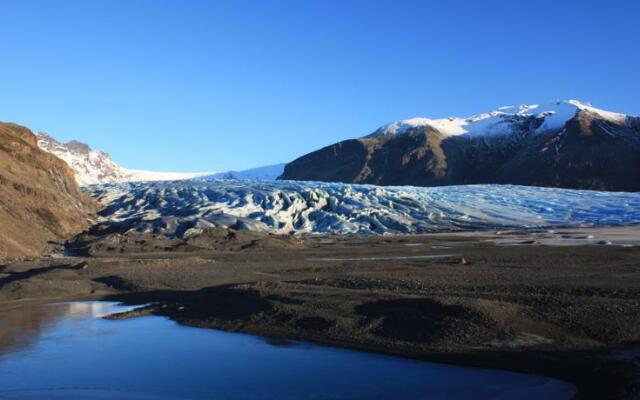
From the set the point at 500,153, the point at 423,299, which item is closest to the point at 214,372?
the point at 423,299

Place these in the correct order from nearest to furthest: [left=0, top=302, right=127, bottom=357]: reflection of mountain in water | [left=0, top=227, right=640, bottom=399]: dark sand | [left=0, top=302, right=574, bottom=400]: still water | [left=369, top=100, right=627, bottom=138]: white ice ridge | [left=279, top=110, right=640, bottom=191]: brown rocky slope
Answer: [left=0, top=302, right=574, bottom=400]: still water, [left=0, top=227, right=640, bottom=399]: dark sand, [left=0, top=302, right=127, bottom=357]: reflection of mountain in water, [left=279, top=110, right=640, bottom=191]: brown rocky slope, [left=369, top=100, right=627, bottom=138]: white ice ridge

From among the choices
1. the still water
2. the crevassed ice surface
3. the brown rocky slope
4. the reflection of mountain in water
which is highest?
the brown rocky slope

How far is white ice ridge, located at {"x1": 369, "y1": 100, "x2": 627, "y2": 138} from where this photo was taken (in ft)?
436

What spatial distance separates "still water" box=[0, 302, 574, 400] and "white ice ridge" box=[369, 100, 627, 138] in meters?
125

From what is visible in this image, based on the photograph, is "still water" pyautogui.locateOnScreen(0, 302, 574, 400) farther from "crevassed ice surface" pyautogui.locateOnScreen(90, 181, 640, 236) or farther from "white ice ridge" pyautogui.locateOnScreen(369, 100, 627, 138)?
"white ice ridge" pyautogui.locateOnScreen(369, 100, 627, 138)

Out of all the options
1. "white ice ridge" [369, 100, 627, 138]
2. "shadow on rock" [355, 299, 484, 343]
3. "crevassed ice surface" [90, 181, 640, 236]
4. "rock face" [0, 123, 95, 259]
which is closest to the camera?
"shadow on rock" [355, 299, 484, 343]

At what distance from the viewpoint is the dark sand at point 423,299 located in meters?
→ 11.8

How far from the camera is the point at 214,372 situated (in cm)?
1171

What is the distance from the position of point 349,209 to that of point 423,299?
4348cm

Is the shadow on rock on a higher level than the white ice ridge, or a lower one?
lower

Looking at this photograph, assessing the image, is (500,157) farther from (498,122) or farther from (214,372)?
(214,372)

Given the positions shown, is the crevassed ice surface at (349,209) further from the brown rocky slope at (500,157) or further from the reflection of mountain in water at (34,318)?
the brown rocky slope at (500,157)

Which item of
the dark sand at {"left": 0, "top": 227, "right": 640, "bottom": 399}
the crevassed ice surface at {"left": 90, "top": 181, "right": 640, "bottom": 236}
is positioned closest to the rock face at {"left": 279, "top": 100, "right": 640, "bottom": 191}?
the crevassed ice surface at {"left": 90, "top": 181, "right": 640, "bottom": 236}

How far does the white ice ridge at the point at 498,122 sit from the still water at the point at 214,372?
125m
